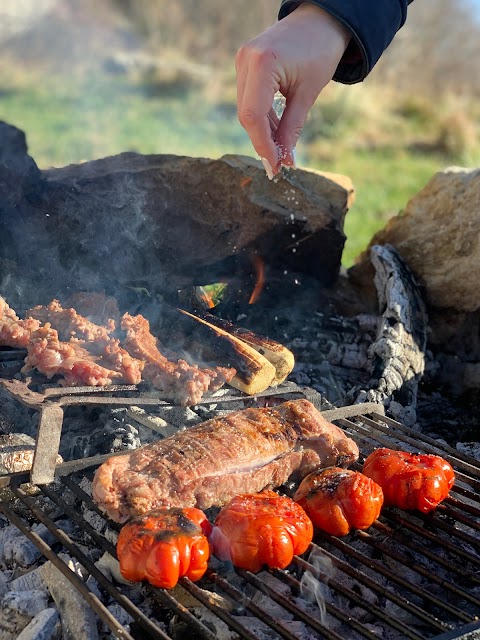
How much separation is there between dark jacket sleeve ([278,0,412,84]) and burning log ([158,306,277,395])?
59.0 inches

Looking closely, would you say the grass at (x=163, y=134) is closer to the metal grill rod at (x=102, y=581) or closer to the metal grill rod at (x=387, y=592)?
the metal grill rod at (x=387, y=592)

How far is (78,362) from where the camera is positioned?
3.49m

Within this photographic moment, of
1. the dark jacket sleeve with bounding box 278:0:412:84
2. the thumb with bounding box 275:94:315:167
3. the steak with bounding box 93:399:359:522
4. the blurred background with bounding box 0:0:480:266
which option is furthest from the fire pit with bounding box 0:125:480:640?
the blurred background with bounding box 0:0:480:266

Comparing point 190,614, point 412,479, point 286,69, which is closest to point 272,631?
point 190,614

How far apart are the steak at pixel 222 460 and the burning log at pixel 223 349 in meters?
0.25

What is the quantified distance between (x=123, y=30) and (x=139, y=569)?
3034 cm

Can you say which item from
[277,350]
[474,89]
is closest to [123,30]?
[474,89]

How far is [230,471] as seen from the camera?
311 cm

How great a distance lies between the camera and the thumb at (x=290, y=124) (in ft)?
9.68

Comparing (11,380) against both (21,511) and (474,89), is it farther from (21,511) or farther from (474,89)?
(474,89)

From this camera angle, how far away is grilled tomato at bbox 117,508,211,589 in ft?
7.91

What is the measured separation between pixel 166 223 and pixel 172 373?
76.6 inches

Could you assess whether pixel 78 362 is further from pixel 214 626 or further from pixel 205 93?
pixel 205 93

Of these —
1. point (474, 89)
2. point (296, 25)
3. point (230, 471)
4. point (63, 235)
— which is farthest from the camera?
point (474, 89)
